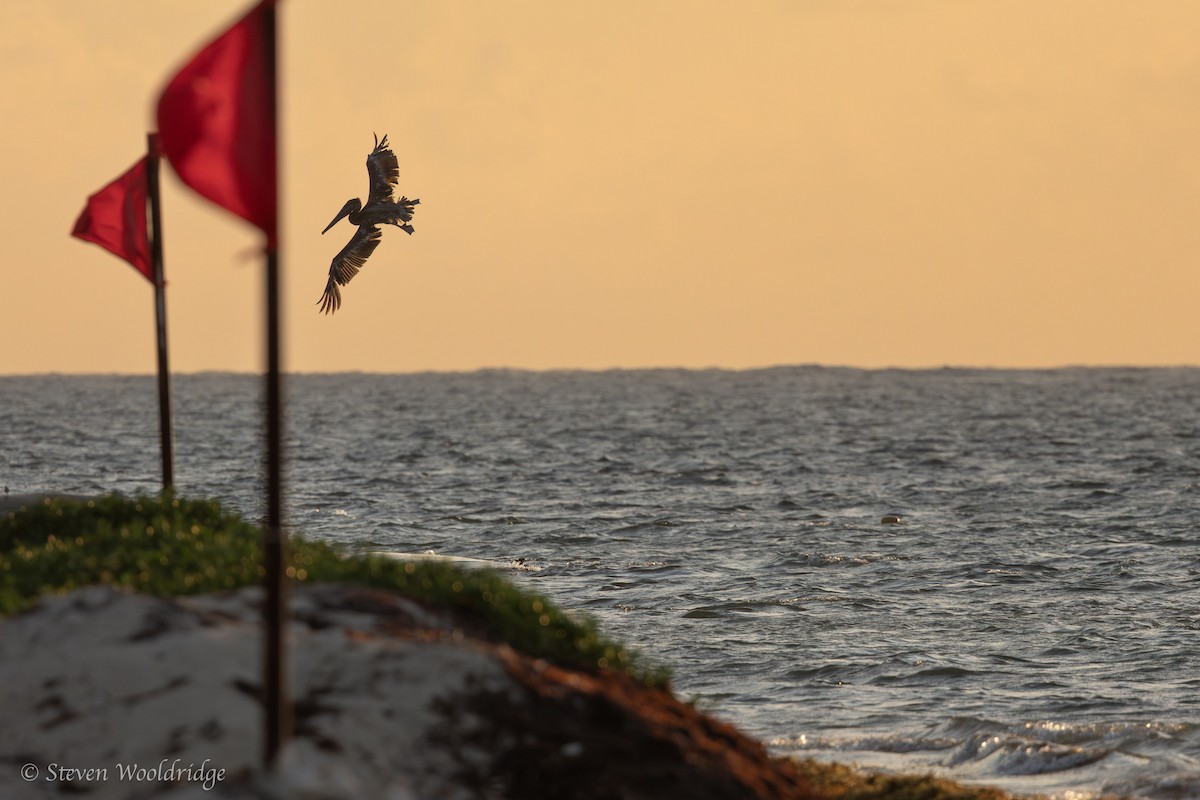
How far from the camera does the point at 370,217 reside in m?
20.9

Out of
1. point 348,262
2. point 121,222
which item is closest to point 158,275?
point 121,222

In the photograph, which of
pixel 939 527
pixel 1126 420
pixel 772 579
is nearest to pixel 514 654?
pixel 772 579

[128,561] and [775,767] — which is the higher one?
[128,561]

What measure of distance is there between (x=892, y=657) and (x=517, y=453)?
144 feet

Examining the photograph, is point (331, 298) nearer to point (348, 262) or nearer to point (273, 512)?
point (348, 262)

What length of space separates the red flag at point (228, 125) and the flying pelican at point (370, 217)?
41.6 ft

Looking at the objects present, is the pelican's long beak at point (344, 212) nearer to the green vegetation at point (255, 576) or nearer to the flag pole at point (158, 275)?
the flag pole at point (158, 275)

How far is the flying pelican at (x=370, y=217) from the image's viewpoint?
20297 millimetres

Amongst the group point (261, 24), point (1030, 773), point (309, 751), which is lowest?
point (1030, 773)

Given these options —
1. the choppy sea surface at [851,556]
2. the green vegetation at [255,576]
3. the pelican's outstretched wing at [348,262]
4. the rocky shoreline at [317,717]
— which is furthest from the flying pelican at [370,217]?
the rocky shoreline at [317,717]

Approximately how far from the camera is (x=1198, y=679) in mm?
17812

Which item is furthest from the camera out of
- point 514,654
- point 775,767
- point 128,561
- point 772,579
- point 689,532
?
point 689,532

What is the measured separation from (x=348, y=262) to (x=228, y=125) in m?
13.0

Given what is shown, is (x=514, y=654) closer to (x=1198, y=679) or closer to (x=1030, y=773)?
(x=1030, y=773)
